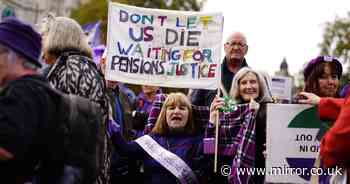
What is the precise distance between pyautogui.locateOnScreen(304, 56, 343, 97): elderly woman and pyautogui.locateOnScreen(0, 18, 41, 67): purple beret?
287 centimetres

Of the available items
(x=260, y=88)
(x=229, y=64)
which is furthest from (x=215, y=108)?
(x=229, y=64)

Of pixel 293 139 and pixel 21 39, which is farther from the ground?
pixel 21 39

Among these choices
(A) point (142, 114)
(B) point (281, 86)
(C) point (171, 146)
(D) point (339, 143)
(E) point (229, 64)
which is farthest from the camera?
(B) point (281, 86)

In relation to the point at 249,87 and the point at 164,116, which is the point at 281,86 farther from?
the point at 249,87

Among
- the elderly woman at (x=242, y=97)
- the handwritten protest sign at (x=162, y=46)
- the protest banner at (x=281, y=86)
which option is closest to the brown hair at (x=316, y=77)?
the elderly woman at (x=242, y=97)

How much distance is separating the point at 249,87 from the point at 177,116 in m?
0.74

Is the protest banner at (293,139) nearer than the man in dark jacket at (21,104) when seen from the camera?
No

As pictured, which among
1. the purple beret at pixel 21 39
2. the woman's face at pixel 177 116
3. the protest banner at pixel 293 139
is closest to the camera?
the purple beret at pixel 21 39

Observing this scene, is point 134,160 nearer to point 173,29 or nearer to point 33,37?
point 173,29

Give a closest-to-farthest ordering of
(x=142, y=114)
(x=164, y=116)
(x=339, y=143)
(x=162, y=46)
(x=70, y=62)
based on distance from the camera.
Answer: (x=339, y=143)
(x=70, y=62)
(x=164, y=116)
(x=162, y=46)
(x=142, y=114)

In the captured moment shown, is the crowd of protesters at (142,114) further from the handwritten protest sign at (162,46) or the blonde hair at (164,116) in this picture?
the handwritten protest sign at (162,46)

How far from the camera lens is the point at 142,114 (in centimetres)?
788

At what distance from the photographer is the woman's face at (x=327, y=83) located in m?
5.86

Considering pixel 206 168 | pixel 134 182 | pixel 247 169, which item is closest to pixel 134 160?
pixel 134 182
